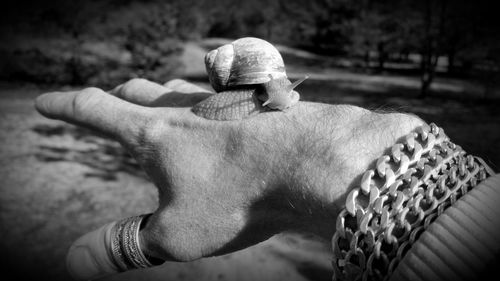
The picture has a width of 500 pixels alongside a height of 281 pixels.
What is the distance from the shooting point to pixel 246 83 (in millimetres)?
1299

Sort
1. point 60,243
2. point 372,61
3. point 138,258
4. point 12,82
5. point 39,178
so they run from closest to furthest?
point 138,258, point 60,243, point 39,178, point 12,82, point 372,61

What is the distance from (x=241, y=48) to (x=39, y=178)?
3415 millimetres

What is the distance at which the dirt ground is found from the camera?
2.70m

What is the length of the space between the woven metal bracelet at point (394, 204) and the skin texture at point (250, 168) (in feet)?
0.21

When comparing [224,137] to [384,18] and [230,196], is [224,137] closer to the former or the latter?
[230,196]

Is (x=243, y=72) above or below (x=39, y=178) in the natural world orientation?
above

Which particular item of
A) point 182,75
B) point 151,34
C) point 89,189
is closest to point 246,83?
point 89,189

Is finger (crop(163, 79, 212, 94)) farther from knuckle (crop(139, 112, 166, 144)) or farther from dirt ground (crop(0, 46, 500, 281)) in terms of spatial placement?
dirt ground (crop(0, 46, 500, 281))

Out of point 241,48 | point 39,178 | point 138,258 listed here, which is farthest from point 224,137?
point 39,178

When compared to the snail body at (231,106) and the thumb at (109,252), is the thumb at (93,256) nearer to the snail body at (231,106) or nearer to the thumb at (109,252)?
the thumb at (109,252)

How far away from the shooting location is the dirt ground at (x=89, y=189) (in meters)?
2.70

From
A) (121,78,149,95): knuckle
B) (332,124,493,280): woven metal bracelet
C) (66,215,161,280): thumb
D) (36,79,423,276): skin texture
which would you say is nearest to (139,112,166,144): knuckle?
(36,79,423,276): skin texture

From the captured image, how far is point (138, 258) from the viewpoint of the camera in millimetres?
1222

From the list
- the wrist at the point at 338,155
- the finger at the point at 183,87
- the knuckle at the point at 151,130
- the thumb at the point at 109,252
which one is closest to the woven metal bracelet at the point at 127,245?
the thumb at the point at 109,252
